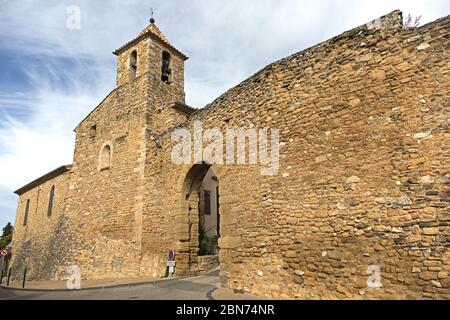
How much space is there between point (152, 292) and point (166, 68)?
10.1m

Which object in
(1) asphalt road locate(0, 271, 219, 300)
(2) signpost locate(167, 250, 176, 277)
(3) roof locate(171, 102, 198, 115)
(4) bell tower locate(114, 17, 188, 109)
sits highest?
(4) bell tower locate(114, 17, 188, 109)

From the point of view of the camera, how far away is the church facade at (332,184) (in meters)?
4.85

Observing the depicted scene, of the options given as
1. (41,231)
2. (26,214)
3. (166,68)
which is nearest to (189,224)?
(166,68)

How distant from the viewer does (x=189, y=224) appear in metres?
10.2

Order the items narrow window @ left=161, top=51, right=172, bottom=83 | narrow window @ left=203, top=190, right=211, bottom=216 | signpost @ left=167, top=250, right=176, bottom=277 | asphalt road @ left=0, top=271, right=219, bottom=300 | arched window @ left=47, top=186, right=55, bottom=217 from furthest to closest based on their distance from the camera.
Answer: arched window @ left=47, top=186, right=55, bottom=217, narrow window @ left=203, top=190, right=211, bottom=216, narrow window @ left=161, top=51, right=172, bottom=83, signpost @ left=167, top=250, right=176, bottom=277, asphalt road @ left=0, top=271, right=219, bottom=300

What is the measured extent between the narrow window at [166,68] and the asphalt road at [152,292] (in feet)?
28.8

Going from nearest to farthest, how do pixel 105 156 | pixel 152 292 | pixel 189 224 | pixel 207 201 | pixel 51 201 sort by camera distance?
pixel 152 292 → pixel 189 224 → pixel 105 156 → pixel 207 201 → pixel 51 201

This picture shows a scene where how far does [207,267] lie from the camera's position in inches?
423

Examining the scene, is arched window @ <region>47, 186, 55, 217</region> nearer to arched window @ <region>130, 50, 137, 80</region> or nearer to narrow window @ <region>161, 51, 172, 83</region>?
arched window @ <region>130, 50, 137, 80</region>

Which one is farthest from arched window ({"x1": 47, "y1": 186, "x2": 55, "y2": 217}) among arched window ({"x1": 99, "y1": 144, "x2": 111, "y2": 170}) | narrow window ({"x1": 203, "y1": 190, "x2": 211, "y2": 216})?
narrow window ({"x1": 203, "y1": 190, "x2": 211, "y2": 216})

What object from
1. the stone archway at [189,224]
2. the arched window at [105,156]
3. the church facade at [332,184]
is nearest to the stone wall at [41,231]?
the arched window at [105,156]

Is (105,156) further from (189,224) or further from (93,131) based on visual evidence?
(189,224)

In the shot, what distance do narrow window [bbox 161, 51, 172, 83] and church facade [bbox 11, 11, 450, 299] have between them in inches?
173

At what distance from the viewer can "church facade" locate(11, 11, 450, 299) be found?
15.9 ft
